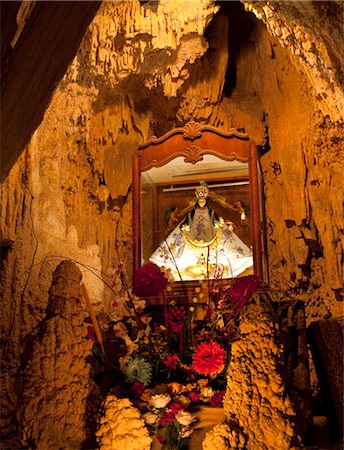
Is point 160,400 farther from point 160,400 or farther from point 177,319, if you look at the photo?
point 177,319

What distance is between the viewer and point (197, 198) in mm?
3107

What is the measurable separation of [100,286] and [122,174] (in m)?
0.80

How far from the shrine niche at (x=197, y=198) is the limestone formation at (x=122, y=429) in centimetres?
123

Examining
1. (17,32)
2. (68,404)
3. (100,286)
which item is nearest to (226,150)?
(100,286)

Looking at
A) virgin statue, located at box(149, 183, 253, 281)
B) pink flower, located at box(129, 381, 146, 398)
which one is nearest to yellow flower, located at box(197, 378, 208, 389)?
pink flower, located at box(129, 381, 146, 398)

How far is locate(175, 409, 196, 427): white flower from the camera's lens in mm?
1741

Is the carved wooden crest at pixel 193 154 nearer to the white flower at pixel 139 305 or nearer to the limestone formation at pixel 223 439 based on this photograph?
the white flower at pixel 139 305

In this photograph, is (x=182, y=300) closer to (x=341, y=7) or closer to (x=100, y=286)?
(x=100, y=286)

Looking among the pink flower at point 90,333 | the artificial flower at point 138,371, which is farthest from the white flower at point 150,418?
the pink flower at point 90,333

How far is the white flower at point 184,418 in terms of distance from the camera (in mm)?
1741

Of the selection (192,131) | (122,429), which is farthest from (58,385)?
(192,131)

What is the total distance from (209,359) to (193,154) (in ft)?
4.83

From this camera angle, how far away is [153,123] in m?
3.63

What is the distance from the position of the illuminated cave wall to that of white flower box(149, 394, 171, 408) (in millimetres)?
599
